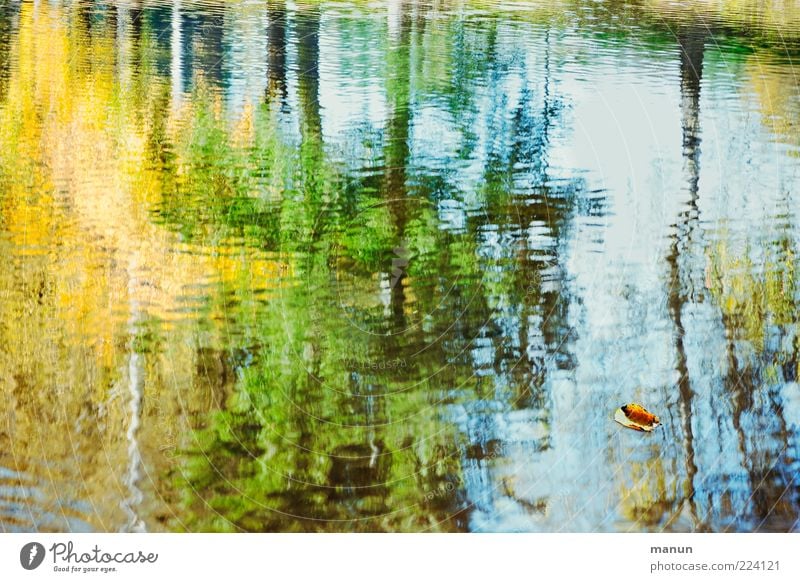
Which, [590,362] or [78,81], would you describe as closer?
[590,362]

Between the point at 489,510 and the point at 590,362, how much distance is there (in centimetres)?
34

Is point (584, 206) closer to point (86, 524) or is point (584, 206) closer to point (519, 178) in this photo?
point (519, 178)

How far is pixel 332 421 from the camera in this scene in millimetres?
1338

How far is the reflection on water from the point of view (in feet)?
4.35

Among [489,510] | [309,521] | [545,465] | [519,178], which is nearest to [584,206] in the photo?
[519,178]

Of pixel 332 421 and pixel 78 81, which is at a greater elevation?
pixel 78 81
